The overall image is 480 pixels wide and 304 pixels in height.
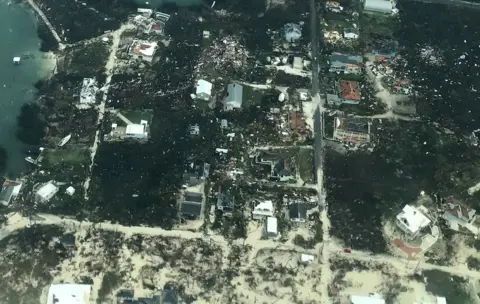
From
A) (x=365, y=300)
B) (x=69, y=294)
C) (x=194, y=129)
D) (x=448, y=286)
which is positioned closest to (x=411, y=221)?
(x=448, y=286)

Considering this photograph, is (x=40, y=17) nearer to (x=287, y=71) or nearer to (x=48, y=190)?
(x=48, y=190)

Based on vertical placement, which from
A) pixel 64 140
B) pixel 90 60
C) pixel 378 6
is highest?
pixel 378 6

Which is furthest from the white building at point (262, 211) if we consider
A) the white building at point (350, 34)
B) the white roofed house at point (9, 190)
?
the white building at point (350, 34)

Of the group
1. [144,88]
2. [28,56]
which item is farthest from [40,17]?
[144,88]

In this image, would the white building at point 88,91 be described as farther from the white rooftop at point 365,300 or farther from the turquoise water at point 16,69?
the white rooftop at point 365,300

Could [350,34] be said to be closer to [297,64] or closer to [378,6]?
[378,6]

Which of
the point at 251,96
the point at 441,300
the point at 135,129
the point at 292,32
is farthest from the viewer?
the point at 292,32

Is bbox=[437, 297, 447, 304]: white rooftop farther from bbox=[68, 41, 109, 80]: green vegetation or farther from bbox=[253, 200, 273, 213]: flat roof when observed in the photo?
bbox=[68, 41, 109, 80]: green vegetation
